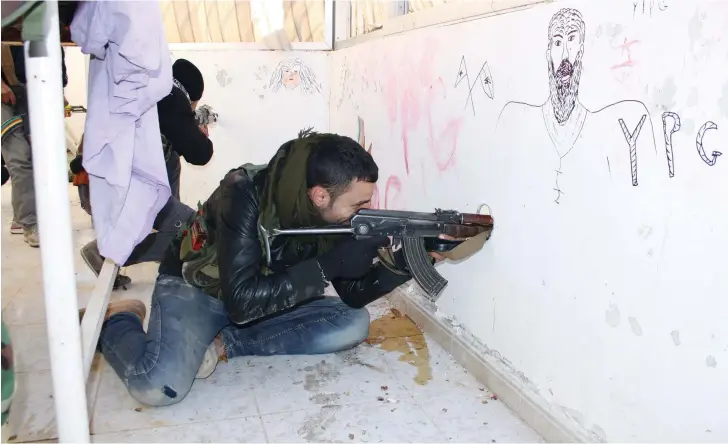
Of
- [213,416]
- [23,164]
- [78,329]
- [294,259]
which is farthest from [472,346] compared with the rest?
[23,164]

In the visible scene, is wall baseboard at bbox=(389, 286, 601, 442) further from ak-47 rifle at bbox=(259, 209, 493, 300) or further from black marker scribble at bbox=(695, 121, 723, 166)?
black marker scribble at bbox=(695, 121, 723, 166)

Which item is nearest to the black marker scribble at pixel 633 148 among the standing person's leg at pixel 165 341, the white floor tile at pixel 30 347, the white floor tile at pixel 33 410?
the standing person's leg at pixel 165 341

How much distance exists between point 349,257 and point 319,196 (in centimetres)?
18

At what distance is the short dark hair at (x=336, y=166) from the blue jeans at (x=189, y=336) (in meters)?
0.53

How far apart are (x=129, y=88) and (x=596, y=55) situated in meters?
0.94

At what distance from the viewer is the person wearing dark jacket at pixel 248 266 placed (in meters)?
1.58

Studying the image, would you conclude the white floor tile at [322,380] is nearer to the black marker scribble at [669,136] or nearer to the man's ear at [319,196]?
the man's ear at [319,196]

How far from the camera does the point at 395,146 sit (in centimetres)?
Result: 238

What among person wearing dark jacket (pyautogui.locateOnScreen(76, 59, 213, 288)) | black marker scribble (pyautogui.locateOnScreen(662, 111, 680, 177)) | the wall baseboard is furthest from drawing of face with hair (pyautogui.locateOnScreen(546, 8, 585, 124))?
person wearing dark jacket (pyautogui.locateOnScreen(76, 59, 213, 288))

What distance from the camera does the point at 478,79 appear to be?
68.6 inches

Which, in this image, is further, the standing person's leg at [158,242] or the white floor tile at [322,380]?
the standing person's leg at [158,242]

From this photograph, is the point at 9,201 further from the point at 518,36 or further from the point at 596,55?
the point at 596,55

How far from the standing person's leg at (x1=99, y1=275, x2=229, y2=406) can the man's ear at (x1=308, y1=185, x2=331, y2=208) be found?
48 cm

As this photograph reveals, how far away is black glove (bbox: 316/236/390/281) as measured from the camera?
5.28ft
